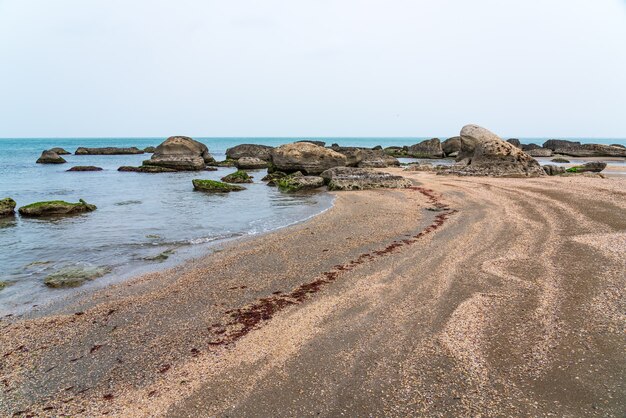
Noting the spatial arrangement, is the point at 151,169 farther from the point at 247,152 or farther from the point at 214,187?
the point at 214,187

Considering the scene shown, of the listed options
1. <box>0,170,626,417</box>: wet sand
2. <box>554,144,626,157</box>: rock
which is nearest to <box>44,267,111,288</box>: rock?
<box>0,170,626,417</box>: wet sand

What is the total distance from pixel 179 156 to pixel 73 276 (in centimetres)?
3598

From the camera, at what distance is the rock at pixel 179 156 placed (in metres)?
41.7

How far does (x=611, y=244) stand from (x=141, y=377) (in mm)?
10820

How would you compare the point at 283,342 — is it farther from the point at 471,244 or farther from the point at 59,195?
the point at 59,195

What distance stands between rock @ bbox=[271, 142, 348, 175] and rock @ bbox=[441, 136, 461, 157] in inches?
1352

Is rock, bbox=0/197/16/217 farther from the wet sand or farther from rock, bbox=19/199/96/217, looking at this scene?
the wet sand

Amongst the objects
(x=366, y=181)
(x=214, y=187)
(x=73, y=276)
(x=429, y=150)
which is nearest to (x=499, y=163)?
(x=366, y=181)

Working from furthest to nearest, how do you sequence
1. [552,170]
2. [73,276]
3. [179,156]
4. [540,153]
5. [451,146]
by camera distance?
[451,146] < [540,153] < [179,156] < [552,170] < [73,276]

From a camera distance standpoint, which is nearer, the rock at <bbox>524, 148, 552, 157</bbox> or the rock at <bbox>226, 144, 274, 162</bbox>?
the rock at <bbox>226, 144, 274, 162</bbox>

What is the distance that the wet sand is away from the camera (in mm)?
4129

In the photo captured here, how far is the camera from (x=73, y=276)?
340 inches

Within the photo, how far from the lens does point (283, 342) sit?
5387 millimetres

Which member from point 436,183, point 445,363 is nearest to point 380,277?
point 445,363
